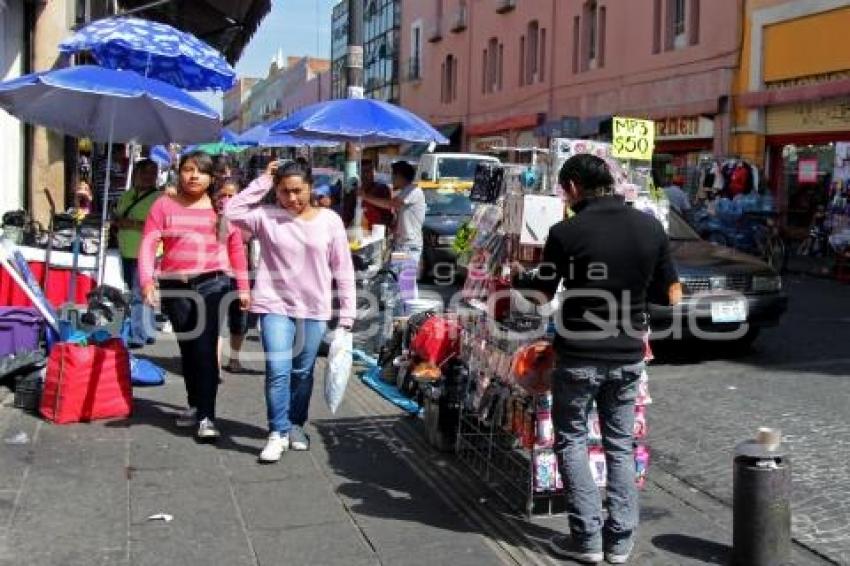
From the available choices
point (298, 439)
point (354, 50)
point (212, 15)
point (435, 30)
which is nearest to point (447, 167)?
point (212, 15)

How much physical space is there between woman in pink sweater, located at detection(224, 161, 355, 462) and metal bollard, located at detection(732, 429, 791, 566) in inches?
95.4

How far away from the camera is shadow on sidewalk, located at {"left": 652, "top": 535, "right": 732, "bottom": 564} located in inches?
181

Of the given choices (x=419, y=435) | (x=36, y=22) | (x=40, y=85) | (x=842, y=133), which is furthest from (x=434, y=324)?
(x=842, y=133)

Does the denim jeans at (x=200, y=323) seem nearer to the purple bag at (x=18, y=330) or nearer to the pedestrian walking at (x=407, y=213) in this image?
the purple bag at (x=18, y=330)

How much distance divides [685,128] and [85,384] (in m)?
19.8

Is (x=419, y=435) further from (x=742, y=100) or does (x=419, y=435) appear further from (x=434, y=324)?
(x=742, y=100)

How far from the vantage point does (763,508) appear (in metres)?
4.37

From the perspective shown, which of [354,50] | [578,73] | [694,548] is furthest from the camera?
[578,73]

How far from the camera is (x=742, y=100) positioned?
70.6 ft

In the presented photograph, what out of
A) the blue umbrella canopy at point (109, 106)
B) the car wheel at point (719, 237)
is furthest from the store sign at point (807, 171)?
the blue umbrella canopy at point (109, 106)

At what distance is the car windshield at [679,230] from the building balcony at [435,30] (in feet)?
110

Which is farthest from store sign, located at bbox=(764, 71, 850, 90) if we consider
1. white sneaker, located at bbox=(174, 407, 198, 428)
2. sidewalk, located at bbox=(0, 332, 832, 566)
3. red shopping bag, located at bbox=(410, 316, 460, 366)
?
white sneaker, located at bbox=(174, 407, 198, 428)

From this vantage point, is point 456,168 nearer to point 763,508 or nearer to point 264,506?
point 264,506

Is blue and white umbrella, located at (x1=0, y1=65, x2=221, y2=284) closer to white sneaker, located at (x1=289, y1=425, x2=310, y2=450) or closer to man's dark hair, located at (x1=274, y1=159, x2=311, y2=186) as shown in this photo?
man's dark hair, located at (x1=274, y1=159, x2=311, y2=186)
